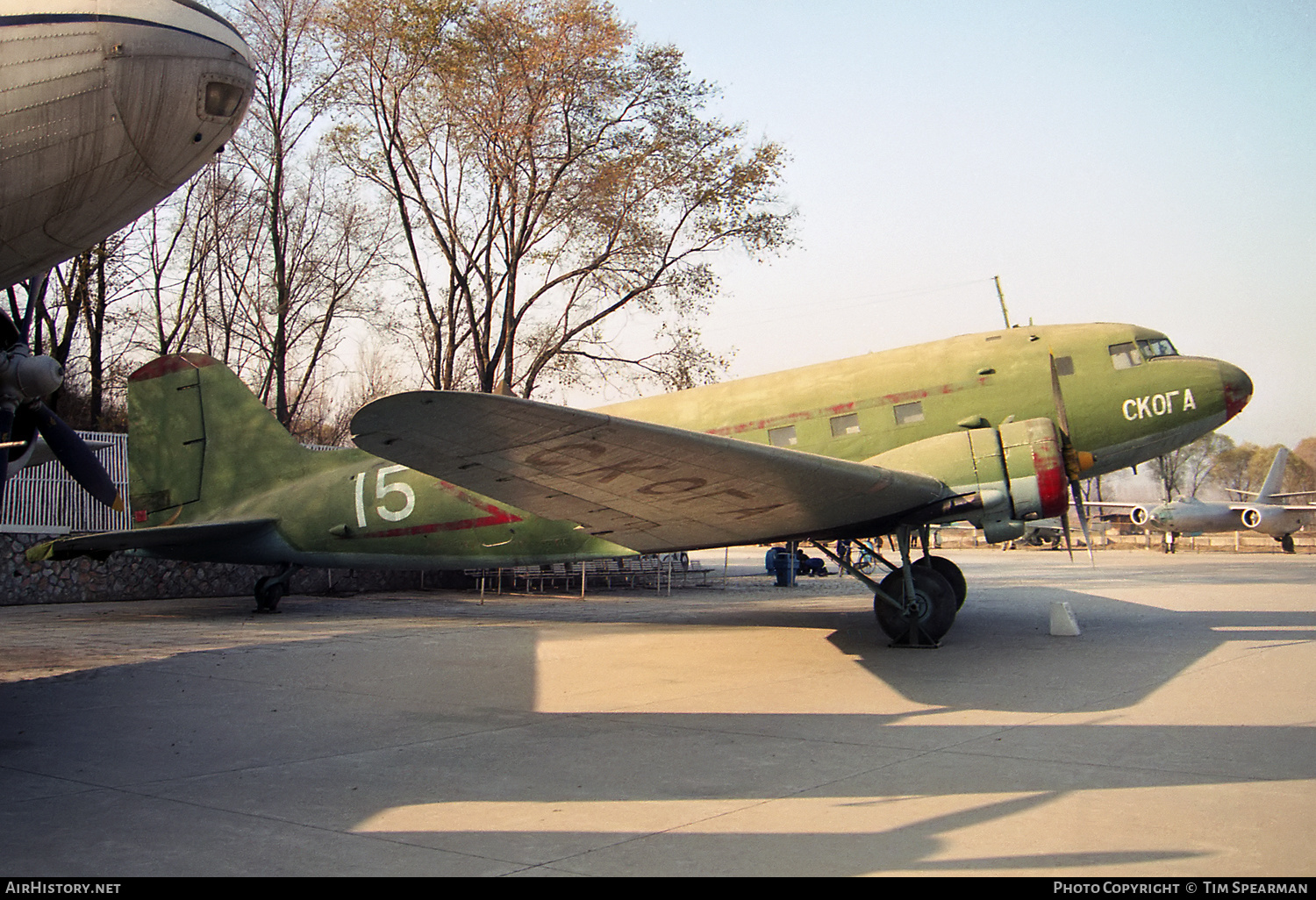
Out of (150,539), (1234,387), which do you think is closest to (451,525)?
(150,539)

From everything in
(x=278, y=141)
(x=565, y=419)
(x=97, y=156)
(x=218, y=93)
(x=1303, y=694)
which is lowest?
(x=1303, y=694)

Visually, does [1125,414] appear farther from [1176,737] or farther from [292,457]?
[292,457]

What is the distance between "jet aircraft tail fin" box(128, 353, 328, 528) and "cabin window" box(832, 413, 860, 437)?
9.61m

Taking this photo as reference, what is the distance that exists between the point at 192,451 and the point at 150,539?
214cm

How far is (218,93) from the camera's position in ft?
18.6

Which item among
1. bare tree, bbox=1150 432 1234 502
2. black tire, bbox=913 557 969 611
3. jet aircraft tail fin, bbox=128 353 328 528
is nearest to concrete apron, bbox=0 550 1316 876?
black tire, bbox=913 557 969 611

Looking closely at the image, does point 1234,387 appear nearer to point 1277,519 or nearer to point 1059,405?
point 1059,405

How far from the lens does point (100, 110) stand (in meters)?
5.38

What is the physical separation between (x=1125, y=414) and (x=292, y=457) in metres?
13.8

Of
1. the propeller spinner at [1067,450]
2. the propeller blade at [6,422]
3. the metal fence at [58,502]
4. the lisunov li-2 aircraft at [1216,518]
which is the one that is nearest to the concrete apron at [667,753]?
the propeller spinner at [1067,450]

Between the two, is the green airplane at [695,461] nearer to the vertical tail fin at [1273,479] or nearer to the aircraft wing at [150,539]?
the aircraft wing at [150,539]

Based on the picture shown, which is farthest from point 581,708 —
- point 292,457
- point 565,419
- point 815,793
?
point 292,457

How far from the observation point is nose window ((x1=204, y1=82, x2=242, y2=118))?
5.63 meters

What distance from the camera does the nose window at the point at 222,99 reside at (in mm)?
5629
